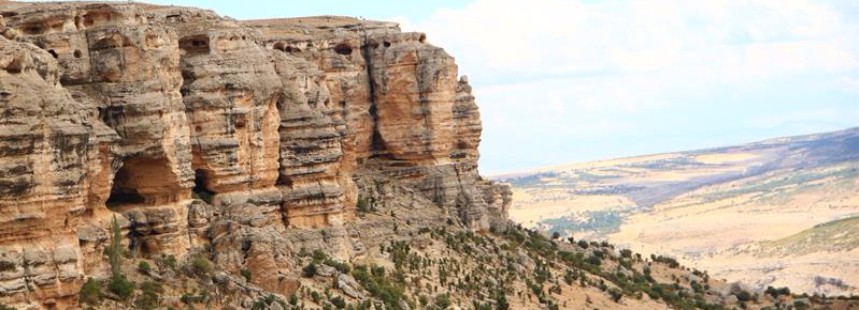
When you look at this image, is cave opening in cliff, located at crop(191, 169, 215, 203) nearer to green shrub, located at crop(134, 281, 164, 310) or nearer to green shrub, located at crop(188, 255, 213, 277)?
green shrub, located at crop(188, 255, 213, 277)

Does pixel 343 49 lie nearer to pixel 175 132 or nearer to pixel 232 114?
pixel 232 114

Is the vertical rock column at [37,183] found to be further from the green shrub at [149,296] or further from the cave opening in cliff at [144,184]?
the cave opening in cliff at [144,184]

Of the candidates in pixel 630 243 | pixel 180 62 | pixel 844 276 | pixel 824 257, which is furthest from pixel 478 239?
pixel 630 243

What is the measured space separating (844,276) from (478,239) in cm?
6117

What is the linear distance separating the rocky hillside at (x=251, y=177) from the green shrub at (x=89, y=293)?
0.34 ft

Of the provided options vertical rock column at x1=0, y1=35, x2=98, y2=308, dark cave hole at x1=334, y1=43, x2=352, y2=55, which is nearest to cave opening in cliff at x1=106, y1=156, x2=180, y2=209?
vertical rock column at x1=0, y1=35, x2=98, y2=308

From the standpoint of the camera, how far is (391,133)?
241ft

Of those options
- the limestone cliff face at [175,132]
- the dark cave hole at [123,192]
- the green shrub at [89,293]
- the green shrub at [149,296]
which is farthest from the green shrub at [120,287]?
the dark cave hole at [123,192]

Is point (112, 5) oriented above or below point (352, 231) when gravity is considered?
above

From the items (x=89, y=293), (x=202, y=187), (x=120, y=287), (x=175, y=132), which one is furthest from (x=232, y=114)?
(x=89, y=293)

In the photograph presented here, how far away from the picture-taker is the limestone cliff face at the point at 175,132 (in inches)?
1754

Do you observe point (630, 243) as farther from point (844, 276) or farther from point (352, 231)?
point (352, 231)

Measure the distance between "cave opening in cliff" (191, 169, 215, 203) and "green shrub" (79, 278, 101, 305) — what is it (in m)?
9.15

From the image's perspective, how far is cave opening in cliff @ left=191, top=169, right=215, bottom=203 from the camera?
5674 centimetres
